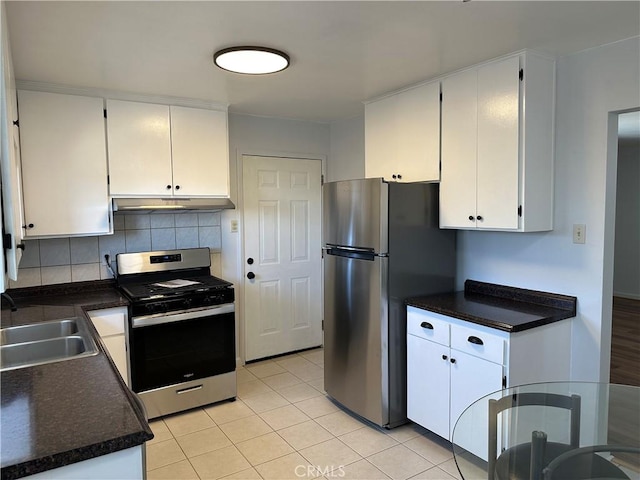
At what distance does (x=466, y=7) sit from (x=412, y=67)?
2.64 ft

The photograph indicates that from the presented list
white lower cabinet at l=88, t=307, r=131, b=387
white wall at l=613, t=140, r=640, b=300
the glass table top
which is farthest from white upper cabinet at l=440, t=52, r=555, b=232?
white wall at l=613, t=140, r=640, b=300

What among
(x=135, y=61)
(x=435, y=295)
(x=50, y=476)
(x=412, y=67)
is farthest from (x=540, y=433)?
(x=135, y=61)

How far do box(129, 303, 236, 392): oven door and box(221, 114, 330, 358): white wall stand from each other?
75 cm

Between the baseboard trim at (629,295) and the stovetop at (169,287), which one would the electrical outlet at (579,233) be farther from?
the baseboard trim at (629,295)

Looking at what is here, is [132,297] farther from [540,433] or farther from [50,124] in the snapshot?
[540,433]

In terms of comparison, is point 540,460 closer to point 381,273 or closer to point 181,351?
point 381,273

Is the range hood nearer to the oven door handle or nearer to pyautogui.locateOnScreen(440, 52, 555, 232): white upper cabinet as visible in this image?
the oven door handle

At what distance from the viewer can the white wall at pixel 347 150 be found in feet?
13.5

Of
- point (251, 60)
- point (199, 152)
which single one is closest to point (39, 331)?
point (199, 152)

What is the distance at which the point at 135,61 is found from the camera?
8.14ft

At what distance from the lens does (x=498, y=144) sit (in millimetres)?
2521

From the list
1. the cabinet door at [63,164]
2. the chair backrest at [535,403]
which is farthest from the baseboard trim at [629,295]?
the cabinet door at [63,164]

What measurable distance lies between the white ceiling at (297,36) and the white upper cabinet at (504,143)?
0.12m

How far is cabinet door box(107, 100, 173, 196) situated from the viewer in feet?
10.1
